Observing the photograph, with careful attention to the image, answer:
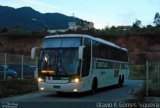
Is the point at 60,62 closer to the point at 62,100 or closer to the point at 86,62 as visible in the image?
the point at 86,62

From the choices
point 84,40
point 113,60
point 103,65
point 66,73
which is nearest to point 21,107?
point 66,73

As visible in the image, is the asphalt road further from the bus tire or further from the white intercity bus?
the white intercity bus

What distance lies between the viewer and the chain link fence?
36.1 m

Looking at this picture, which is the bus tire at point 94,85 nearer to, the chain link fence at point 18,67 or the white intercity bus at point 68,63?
the white intercity bus at point 68,63

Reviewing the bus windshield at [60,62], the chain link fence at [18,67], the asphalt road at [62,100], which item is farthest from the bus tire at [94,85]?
the chain link fence at [18,67]

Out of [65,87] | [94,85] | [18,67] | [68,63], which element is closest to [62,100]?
[65,87]

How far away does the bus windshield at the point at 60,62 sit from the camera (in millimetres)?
21531

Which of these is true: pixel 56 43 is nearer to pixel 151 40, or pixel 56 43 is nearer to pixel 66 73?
pixel 66 73

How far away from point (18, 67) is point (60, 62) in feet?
57.0

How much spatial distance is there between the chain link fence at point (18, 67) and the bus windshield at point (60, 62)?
45.2ft

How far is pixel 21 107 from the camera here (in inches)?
645

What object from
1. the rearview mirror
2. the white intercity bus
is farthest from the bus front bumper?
the rearview mirror

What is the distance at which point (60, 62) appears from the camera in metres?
21.7

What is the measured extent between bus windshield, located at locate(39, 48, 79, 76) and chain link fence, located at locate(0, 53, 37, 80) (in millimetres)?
13789
